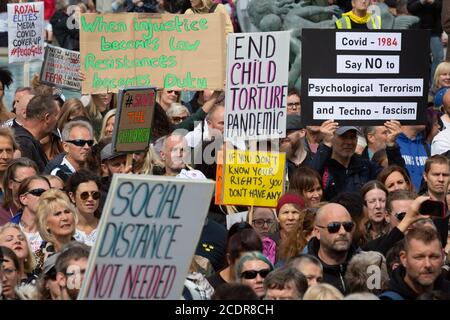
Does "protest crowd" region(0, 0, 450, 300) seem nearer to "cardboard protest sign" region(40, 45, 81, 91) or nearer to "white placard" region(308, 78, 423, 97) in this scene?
"cardboard protest sign" region(40, 45, 81, 91)

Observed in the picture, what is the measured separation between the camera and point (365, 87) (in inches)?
525

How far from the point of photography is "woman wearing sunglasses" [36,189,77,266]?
10.9 meters

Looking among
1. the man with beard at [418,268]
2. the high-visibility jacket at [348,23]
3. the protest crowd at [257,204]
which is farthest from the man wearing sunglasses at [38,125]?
the man with beard at [418,268]

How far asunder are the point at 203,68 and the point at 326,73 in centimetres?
187

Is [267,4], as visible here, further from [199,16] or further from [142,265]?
[142,265]

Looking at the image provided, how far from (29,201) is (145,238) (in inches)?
150

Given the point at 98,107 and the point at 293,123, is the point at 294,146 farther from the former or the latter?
the point at 98,107

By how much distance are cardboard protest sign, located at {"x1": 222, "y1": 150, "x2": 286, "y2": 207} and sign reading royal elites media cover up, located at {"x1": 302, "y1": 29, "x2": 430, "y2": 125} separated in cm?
71

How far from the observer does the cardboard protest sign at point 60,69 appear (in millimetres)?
16750

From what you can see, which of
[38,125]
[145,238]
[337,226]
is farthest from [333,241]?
[38,125]

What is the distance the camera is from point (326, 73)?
1330cm

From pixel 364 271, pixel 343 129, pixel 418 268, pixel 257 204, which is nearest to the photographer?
pixel 418 268

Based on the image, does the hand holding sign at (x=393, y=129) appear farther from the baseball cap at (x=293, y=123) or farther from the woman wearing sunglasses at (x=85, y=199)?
the woman wearing sunglasses at (x=85, y=199)
